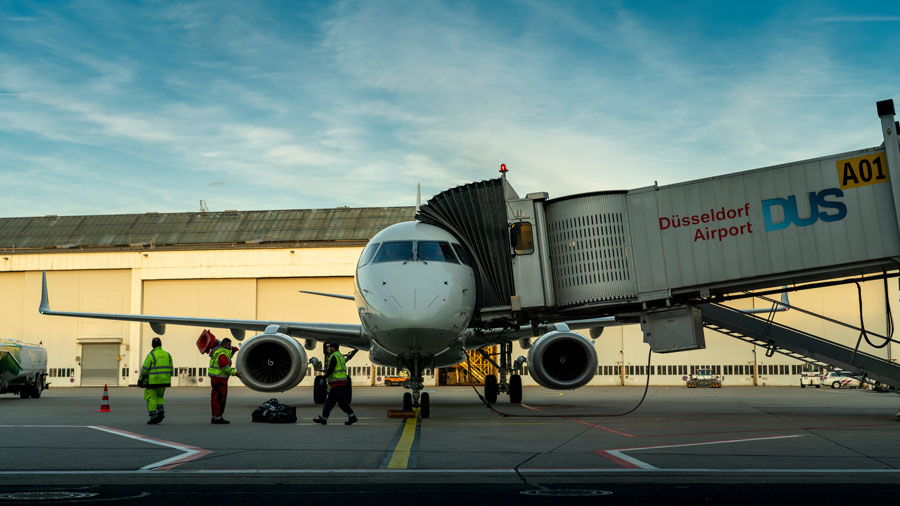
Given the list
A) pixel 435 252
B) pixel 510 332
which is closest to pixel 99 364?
pixel 510 332

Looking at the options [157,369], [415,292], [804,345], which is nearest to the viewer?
[415,292]

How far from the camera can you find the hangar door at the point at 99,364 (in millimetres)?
46938

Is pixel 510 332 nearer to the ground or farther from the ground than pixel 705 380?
farther from the ground

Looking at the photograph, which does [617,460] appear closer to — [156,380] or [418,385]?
[418,385]

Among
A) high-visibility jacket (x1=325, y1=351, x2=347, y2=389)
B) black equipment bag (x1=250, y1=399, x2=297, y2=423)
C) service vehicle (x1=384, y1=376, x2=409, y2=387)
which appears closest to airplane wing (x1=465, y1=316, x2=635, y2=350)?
high-visibility jacket (x1=325, y1=351, x2=347, y2=389)

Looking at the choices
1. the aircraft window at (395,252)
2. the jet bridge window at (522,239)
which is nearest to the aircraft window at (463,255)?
the aircraft window at (395,252)

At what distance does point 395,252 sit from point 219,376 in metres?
3.99

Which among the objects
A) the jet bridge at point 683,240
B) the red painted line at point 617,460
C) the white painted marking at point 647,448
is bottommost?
the white painted marking at point 647,448

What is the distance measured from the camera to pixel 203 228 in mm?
50375

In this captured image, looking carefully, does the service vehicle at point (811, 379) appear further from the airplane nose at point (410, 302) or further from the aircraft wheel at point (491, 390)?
the airplane nose at point (410, 302)

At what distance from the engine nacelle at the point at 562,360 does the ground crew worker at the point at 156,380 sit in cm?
769

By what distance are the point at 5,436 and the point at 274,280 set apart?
36670mm

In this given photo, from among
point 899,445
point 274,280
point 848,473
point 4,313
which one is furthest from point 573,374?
point 4,313

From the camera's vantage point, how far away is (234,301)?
46375 mm
